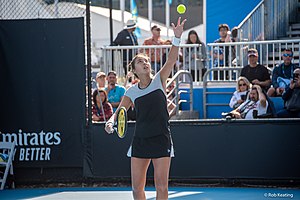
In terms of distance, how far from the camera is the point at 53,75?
9.59m

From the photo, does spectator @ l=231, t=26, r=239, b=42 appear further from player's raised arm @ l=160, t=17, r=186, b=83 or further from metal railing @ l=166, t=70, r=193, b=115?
player's raised arm @ l=160, t=17, r=186, b=83

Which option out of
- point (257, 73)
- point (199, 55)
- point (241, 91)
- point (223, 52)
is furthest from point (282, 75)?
point (199, 55)

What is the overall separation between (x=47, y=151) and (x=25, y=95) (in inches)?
35.2

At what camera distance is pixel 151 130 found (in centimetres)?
653

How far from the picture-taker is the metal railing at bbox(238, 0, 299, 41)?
13.4 metres

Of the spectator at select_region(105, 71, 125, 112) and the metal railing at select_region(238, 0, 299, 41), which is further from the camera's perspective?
the metal railing at select_region(238, 0, 299, 41)

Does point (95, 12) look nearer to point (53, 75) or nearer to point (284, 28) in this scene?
point (284, 28)

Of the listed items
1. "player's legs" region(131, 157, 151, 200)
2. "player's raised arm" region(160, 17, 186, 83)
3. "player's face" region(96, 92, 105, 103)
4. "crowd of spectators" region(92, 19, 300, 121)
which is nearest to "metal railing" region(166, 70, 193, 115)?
"crowd of spectators" region(92, 19, 300, 121)

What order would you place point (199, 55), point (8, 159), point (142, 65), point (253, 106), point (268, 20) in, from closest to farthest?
1. point (142, 65)
2. point (8, 159)
3. point (253, 106)
4. point (199, 55)
5. point (268, 20)

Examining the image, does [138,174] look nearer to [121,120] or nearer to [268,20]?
[121,120]

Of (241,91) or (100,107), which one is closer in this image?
(100,107)

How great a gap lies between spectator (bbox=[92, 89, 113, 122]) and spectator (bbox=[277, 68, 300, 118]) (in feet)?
8.74

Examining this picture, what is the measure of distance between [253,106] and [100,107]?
239 centimetres

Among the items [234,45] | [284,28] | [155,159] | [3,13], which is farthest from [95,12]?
[155,159]
